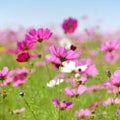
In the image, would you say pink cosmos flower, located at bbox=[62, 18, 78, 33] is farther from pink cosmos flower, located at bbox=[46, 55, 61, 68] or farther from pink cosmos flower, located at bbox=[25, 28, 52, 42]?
pink cosmos flower, located at bbox=[25, 28, 52, 42]

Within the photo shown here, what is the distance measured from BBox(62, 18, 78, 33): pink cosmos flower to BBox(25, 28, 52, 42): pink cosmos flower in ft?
1.23

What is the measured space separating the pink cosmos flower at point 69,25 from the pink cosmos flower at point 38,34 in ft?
1.23

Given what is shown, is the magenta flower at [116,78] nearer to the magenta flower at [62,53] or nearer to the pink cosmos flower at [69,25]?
the magenta flower at [62,53]

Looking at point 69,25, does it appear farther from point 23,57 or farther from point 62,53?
point 62,53

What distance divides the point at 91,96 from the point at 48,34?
73.0 inches

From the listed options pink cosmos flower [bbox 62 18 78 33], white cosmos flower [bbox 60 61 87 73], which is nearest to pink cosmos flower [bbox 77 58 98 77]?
white cosmos flower [bbox 60 61 87 73]

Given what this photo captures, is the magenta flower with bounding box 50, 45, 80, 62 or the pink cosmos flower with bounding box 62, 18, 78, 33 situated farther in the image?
the pink cosmos flower with bounding box 62, 18, 78, 33

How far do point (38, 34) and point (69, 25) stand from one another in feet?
1.37

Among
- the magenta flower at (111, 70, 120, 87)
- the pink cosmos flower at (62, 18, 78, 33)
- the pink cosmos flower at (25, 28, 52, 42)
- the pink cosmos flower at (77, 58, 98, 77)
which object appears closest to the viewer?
the magenta flower at (111, 70, 120, 87)

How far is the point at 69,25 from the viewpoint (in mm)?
2268

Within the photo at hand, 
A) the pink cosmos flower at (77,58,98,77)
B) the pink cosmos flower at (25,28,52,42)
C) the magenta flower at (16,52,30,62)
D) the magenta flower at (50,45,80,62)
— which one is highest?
the pink cosmos flower at (25,28,52,42)

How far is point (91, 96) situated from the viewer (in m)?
3.62

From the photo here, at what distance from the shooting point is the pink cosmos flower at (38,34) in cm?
185

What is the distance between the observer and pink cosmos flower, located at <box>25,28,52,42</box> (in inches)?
72.7
